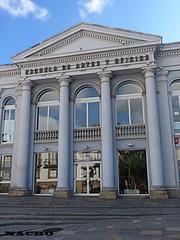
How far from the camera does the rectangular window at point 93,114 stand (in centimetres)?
1675

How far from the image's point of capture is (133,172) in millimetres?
15484

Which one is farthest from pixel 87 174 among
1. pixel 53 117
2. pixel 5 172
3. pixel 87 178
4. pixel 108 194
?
pixel 5 172

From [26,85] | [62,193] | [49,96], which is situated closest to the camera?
[62,193]

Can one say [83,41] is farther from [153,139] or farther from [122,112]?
[153,139]

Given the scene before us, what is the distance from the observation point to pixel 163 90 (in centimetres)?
1614

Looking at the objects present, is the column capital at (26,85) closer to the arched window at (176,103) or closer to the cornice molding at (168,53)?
the cornice molding at (168,53)

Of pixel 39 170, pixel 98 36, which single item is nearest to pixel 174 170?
pixel 39 170

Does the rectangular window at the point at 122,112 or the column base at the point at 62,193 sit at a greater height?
the rectangular window at the point at 122,112

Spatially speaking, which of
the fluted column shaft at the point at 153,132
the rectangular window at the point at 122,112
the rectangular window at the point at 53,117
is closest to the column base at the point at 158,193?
the fluted column shaft at the point at 153,132

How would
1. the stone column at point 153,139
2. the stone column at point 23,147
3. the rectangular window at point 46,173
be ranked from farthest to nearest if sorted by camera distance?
the rectangular window at point 46,173, the stone column at point 23,147, the stone column at point 153,139

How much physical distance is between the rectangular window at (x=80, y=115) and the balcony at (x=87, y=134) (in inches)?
17.5

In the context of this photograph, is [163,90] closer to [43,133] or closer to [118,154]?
[118,154]

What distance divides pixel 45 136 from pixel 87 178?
12.6 feet

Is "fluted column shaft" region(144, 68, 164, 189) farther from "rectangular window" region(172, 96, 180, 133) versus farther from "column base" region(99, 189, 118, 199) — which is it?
"column base" region(99, 189, 118, 199)
